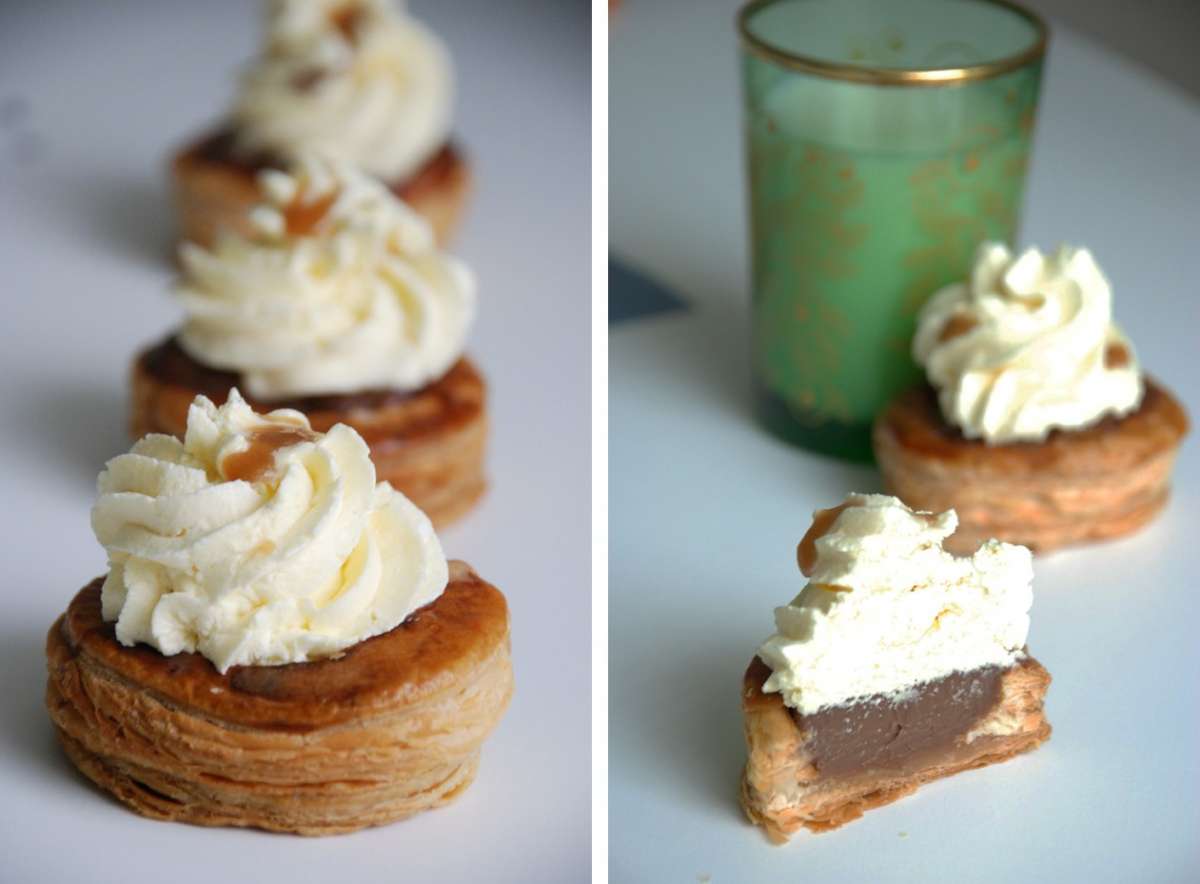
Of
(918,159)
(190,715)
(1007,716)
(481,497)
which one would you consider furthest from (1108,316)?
(190,715)

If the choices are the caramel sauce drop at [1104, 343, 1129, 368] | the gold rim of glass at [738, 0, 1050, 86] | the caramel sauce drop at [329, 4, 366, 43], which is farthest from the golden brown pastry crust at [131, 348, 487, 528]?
the caramel sauce drop at [329, 4, 366, 43]

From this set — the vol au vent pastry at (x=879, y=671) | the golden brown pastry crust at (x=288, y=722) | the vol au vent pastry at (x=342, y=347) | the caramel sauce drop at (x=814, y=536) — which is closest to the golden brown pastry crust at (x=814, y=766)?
the vol au vent pastry at (x=879, y=671)

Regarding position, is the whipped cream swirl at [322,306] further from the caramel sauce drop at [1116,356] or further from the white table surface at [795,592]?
the caramel sauce drop at [1116,356]

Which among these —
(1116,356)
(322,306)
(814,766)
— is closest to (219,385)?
(322,306)

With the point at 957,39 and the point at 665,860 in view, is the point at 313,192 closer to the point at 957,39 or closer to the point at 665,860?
the point at 957,39

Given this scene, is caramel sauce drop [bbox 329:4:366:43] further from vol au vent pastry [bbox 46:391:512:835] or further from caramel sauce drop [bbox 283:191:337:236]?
vol au vent pastry [bbox 46:391:512:835]
